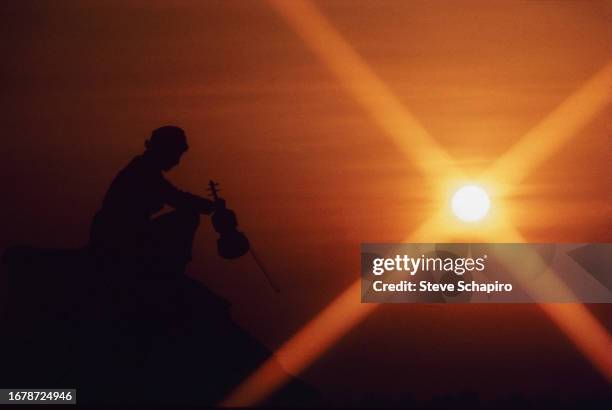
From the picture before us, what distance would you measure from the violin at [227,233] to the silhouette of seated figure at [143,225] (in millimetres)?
67

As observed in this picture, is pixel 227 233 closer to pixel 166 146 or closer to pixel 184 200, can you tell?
pixel 184 200

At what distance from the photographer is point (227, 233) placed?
372 centimetres

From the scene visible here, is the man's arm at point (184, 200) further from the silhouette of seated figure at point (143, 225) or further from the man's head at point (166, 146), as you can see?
the man's head at point (166, 146)

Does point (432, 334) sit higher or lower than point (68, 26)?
lower

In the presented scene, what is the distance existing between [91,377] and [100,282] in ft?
1.71

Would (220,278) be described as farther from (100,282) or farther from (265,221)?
(100,282)

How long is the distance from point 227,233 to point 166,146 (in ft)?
1.93

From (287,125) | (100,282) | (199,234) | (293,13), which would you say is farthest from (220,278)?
(293,13)

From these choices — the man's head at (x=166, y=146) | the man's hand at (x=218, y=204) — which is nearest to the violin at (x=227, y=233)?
the man's hand at (x=218, y=204)

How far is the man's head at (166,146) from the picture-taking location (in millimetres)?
3736

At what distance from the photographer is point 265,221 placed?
3848mm

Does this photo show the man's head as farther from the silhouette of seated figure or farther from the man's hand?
the man's hand

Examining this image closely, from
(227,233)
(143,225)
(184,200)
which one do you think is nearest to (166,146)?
(184,200)

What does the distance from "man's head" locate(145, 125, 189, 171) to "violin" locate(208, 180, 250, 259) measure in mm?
246
